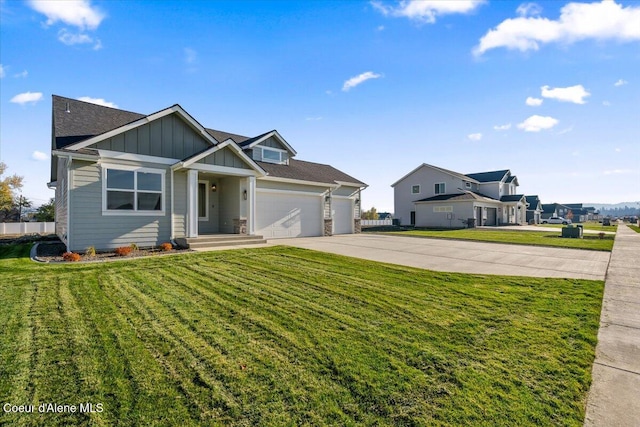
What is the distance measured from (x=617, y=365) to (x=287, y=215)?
1372cm

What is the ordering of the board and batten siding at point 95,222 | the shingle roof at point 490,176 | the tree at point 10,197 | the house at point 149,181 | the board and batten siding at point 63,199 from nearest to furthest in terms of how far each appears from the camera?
1. the board and batten siding at point 95,222
2. the house at point 149,181
3. the board and batten siding at point 63,199
4. the tree at point 10,197
5. the shingle roof at point 490,176

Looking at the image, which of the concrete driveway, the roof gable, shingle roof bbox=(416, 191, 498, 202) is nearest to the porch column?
the concrete driveway

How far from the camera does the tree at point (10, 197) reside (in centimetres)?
2880

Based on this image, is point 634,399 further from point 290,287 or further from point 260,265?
point 260,265

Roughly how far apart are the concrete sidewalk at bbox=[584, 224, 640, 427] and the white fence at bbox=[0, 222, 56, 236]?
28644 millimetres

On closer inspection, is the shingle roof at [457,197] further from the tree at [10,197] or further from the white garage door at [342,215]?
the tree at [10,197]

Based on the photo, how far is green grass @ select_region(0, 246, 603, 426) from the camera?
7.80 feet

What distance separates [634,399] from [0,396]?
550cm

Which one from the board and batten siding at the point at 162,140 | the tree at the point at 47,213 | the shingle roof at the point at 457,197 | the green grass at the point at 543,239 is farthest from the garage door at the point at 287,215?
the tree at the point at 47,213

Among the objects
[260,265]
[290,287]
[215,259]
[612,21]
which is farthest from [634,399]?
[612,21]

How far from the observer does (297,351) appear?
3.30 m

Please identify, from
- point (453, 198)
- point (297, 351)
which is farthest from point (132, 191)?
point (453, 198)

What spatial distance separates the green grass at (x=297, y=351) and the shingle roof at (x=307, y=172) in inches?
417

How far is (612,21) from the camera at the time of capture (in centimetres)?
835
